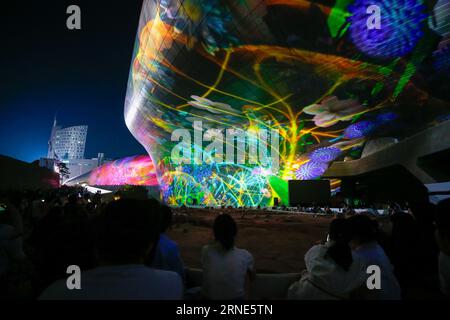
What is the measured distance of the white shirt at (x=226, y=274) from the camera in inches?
86.3

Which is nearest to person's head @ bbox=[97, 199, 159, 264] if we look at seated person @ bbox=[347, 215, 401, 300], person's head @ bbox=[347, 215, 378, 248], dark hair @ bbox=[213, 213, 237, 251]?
dark hair @ bbox=[213, 213, 237, 251]

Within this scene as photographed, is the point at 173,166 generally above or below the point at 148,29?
below

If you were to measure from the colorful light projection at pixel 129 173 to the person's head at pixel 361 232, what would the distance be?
4837cm

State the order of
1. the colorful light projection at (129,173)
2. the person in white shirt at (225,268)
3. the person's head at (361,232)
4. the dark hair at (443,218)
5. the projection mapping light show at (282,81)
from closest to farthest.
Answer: the dark hair at (443,218) → the person in white shirt at (225,268) → the person's head at (361,232) → the projection mapping light show at (282,81) → the colorful light projection at (129,173)

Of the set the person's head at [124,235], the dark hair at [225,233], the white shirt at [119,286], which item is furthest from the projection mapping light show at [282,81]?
the white shirt at [119,286]

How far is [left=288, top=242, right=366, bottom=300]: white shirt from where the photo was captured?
191 centimetres

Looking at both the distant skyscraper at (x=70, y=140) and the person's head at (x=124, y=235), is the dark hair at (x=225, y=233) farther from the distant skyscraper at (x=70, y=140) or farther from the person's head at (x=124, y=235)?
the distant skyscraper at (x=70, y=140)

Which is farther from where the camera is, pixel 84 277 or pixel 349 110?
pixel 349 110

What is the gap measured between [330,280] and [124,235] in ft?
5.17
